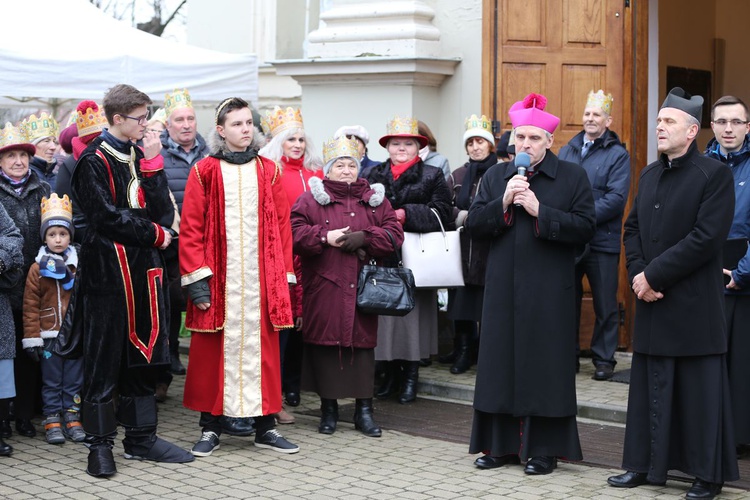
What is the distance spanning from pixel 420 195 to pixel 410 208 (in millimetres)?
152

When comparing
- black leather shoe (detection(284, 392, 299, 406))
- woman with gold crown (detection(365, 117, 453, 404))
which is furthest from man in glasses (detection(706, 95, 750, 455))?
black leather shoe (detection(284, 392, 299, 406))

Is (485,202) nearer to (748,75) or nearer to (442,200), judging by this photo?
(442,200)

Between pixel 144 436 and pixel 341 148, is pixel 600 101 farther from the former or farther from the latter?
pixel 144 436

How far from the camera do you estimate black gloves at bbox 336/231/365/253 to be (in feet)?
24.8

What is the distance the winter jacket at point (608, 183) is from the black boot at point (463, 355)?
1.27m

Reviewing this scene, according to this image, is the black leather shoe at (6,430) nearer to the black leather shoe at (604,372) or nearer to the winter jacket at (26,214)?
the winter jacket at (26,214)

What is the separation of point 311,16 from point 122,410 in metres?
7.95

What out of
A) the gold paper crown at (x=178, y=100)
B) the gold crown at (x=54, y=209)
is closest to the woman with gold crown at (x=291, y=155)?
the gold paper crown at (x=178, y=100)

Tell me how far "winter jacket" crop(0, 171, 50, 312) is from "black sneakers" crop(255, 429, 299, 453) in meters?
1.72

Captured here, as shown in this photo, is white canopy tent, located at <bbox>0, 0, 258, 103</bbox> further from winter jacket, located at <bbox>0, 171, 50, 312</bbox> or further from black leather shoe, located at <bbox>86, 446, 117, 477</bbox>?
black leather shoe, located at <bbox>86, 446, 117, 477</bbox>

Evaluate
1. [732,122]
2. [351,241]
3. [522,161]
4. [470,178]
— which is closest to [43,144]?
[351,241]

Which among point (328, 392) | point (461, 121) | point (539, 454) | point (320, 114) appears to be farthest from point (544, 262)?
point (320, 114)

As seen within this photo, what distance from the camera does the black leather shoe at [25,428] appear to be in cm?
771

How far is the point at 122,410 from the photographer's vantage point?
22.6 ft
